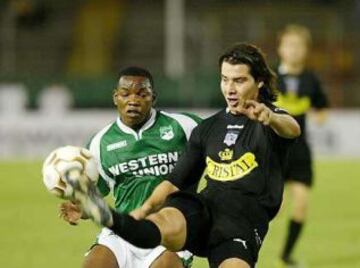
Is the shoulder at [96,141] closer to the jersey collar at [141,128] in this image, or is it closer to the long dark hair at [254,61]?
the jersey collar at [141,128]

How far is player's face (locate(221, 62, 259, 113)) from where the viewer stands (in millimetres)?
6523

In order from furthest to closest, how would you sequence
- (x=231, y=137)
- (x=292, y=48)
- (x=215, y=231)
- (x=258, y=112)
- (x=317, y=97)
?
(x=317, y=97), (x=292, y=48), (x=231, y=137), (x=215, y=231), (x=258, y=112)

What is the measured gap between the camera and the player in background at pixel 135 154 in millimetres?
7000

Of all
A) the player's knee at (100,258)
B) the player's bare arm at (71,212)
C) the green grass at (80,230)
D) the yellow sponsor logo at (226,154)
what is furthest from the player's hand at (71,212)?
the green grass at (80,230)

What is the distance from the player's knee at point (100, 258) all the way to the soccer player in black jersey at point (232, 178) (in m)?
Answer: 0.47

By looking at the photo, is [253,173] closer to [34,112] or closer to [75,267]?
[75,267]

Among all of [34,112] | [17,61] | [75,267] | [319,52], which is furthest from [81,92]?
[75,267]

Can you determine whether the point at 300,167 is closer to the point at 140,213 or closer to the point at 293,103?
the point at 293,103

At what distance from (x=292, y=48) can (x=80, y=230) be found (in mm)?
3666

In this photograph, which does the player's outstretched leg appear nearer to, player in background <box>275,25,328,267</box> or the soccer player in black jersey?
the soccer player in black jersey

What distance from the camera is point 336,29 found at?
26.3 metres

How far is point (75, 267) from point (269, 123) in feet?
15.1

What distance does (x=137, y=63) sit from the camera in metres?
27.5

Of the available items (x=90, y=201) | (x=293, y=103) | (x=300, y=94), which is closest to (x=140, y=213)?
(x=90, y=201)
